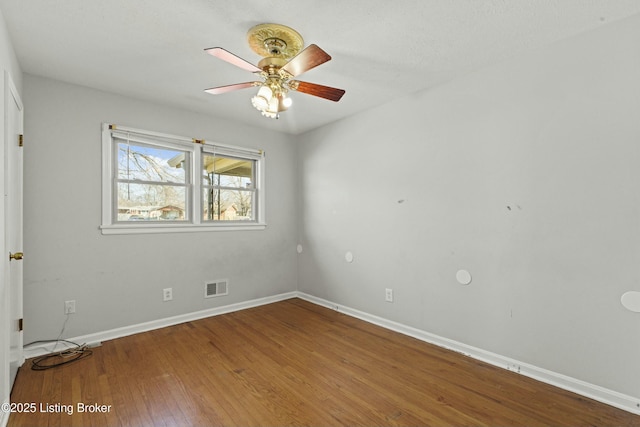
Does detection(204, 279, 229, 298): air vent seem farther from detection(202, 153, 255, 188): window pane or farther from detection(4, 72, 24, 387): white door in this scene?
detection(4, 72, 24, 387): white door

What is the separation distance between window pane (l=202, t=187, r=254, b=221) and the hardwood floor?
1.46 m

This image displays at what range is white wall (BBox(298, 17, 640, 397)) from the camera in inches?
78.1

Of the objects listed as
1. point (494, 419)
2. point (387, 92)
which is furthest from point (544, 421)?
point (387, 92)

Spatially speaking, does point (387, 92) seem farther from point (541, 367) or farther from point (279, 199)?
point (541, 367)

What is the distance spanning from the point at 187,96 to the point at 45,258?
198 cm

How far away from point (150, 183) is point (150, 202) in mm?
211

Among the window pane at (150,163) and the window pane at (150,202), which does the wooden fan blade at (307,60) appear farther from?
the window pane at (150,202)

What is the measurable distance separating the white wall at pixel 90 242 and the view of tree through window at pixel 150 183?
0.22 m

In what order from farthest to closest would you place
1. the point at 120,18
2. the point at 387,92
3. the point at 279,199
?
the point at 279,199 → the point at 387,92 → the point at 120,18

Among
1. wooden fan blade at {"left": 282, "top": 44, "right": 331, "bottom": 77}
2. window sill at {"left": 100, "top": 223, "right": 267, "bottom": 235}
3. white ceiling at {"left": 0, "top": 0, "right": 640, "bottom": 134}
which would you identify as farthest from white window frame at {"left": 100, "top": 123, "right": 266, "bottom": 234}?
wooden fan blade at {"left": 282, "top": 44, "right": 331, "bottom": 77}

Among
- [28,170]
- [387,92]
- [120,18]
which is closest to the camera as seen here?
[120,18]

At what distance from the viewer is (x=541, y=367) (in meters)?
2.28

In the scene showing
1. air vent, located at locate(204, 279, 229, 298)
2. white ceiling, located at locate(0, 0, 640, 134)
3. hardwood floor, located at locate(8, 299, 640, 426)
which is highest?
white ceiling, located at locate(0, 0, 640, 134)

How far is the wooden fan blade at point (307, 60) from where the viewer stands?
1.79m
